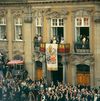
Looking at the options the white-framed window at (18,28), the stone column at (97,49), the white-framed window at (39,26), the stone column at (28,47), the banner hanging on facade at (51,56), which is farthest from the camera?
the white-framed window at (18,28)

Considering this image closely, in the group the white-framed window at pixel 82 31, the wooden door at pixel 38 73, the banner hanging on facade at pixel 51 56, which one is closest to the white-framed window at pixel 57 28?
the banner hanging on facade at pixel 51 56

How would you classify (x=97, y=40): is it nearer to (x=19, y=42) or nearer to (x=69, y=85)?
(x=69, y=85)

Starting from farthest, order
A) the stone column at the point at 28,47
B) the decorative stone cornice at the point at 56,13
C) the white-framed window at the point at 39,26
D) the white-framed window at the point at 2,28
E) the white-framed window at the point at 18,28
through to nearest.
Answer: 1. the white-framed window at the point at 2,28
2. the white-framed window at the point at 18,28
3. the stone column at the point at 28,47
4. the white-framed window at the point at 39,26
5. the decorative stone cornice at the point at 56,13

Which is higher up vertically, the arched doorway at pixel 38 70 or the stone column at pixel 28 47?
the stone column at pixel 28 47

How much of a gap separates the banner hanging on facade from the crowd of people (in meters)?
1.57

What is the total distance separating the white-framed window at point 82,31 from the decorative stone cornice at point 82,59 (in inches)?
36.0

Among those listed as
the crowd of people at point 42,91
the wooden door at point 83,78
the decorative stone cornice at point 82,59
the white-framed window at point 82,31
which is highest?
the white-framed window at point 82,31

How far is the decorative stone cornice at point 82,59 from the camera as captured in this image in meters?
57.0

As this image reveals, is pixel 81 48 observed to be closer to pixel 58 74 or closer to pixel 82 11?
pixel 82 11

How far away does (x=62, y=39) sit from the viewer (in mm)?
58906

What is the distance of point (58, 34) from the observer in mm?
59562

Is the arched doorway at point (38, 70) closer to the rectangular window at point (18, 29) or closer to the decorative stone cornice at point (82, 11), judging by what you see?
the rectangular window at point (18, 29)

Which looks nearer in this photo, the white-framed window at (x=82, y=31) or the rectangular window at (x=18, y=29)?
the white-framed window at (x=82, y=31)

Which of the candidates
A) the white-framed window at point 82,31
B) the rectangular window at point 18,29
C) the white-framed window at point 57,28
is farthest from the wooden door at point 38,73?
the white-framed window at point 82,31
